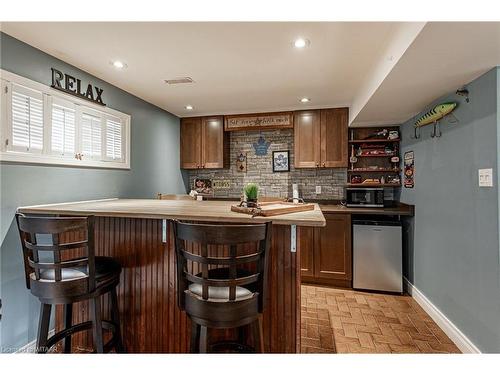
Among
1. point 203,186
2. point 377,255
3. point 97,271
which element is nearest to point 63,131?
point 97,271

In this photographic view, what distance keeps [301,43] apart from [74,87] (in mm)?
2098

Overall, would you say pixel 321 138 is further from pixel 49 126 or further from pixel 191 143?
pixel 49 126

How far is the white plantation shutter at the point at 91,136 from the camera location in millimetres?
2631

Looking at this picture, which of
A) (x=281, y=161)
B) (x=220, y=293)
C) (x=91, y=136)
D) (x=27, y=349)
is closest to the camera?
(x=220, y=293)

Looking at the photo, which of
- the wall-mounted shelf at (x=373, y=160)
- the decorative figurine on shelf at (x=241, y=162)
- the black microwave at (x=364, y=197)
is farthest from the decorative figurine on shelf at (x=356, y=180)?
the decorative figurine on shelf at (x=241, y=162)

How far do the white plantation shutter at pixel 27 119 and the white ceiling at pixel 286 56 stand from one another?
41cm

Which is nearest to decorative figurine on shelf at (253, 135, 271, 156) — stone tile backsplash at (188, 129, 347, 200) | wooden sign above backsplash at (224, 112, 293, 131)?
stone tile backsplash at (188, 129, 347, 200)

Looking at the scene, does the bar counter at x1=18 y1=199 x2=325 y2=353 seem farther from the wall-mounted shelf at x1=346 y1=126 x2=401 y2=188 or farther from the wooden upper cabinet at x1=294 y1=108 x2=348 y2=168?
the wall-mounted shelf at x1=346 y1=126 x2=401 y2=188

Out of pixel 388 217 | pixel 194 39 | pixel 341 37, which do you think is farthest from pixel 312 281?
pixel 194 39

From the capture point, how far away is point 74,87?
251cm
